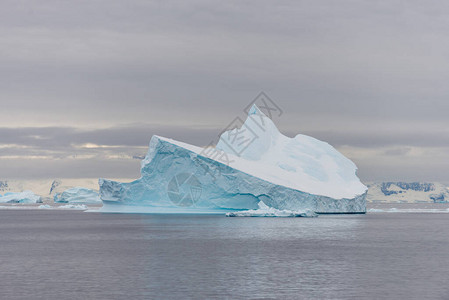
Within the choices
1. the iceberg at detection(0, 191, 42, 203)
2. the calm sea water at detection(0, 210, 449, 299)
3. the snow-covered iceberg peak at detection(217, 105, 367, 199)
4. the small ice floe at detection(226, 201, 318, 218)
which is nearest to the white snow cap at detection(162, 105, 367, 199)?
the snow-covered iceberg peak at detection(217, 105, 367, 199)

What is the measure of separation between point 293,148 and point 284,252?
37598 mm

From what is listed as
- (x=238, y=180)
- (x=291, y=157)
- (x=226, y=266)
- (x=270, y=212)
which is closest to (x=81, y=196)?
(x=291, y=157)

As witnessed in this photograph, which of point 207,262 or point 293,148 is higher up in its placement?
point 293,148

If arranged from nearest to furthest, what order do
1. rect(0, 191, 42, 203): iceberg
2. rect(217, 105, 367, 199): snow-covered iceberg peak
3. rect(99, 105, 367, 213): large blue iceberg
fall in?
1. rect(99, 105, 367, 213): large blue iceberg
2. rect(217, 105, 367, 199): snow-covered iceberg peak
3. rect(0, 191, 42, 203): iceberg

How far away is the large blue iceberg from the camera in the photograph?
174 feet

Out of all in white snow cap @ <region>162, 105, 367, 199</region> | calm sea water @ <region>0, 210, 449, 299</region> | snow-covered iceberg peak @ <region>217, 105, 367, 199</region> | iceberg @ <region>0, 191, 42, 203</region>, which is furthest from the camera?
iceberg @ <region>0, 191, 42, 203</region>

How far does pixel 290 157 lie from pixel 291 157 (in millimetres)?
226

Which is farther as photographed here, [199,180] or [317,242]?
[199,180]

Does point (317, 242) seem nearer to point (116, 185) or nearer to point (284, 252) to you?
point (284, 252)

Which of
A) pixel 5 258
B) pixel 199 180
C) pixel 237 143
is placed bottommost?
pixel 5 258

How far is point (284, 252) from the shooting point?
1190 inches

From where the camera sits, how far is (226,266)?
25.1 m

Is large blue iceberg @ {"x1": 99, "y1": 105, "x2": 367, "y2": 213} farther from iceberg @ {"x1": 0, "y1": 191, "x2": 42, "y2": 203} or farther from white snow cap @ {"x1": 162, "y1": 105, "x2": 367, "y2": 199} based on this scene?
iceberg @ {"x1": 0, "y1": 191, "x2": 42, "y2": 203}

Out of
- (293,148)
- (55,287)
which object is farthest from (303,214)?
(55,287)
